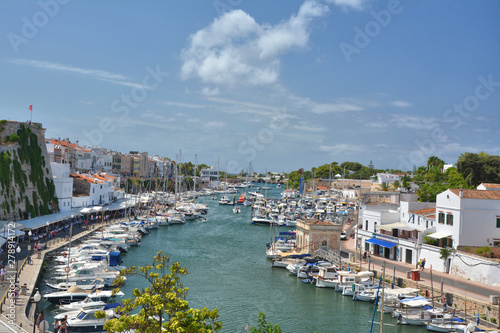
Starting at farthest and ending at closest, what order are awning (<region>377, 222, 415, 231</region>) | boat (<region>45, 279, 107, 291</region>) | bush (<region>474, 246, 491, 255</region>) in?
awning (<region>377, 222, 415, 231</region>)
bush (<region>474, 246, 491, 255</region>)
boat (<region>45, 279, 107, 291</region>)

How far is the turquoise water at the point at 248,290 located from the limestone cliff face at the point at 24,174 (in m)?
13.8

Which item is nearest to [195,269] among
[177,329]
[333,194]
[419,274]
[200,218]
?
[419,274]

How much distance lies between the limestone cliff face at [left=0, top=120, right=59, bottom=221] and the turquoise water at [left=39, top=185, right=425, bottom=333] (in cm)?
1378

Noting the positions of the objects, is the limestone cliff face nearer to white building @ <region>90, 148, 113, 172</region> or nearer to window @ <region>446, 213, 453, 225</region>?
window @ <region>446, 213, 453, 225</region>

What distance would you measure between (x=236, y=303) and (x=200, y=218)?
6406cm

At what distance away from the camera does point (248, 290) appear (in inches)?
1582

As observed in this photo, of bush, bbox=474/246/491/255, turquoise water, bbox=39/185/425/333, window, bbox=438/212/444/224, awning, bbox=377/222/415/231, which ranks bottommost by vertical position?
turquoise water, bbox=39/185/425/333

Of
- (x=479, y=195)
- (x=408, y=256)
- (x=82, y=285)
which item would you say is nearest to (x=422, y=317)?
(x=408, y=256)

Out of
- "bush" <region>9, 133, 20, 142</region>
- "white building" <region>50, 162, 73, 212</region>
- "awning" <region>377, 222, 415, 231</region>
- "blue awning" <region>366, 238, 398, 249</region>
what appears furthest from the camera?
"white building" <region>50, 162, 73, 212</region>

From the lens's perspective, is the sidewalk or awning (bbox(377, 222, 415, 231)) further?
awning (bbox(377, 222, 415, 231))

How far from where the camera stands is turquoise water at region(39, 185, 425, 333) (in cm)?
3216

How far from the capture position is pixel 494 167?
76.1 metres

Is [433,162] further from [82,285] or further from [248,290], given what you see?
[82,285]

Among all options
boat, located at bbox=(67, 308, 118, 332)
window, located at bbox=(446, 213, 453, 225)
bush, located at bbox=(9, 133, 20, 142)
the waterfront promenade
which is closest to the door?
window, located at bbox=(446, 213, 453, 225)
